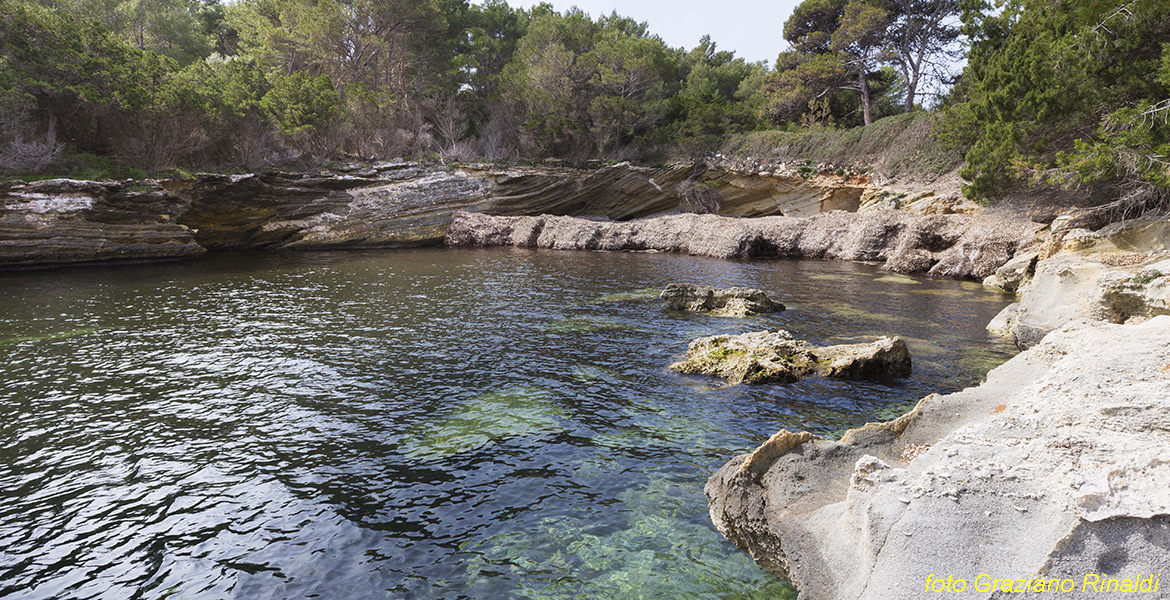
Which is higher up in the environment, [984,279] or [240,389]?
[984,279]

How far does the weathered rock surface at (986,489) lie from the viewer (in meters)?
3.61

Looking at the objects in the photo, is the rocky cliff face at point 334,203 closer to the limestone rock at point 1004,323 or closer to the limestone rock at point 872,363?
the limestone rock at point 1004,323

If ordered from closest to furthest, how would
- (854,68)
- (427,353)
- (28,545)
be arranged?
(28,545), (427,353), (854,68)

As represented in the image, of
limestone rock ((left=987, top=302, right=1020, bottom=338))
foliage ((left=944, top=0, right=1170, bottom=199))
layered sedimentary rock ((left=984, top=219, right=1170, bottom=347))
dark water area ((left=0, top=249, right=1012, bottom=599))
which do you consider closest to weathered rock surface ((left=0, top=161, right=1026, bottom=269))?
foliage ((left=944, top=0, right=1170, bottom=199))

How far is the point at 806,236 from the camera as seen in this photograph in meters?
30.9

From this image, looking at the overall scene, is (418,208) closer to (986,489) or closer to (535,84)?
(535,84)

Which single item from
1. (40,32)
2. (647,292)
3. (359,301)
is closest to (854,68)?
(647,292)

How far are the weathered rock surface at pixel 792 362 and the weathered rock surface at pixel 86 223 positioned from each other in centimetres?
2556

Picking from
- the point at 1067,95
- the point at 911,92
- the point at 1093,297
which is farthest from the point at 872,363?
the point at 911,92

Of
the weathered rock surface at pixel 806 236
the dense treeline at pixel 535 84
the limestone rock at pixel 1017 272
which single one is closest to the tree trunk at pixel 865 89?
the dense treeline at pixel 535 84

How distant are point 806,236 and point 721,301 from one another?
622 inches

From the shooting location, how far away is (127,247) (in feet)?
83.9

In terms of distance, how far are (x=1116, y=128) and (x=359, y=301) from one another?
2476 centimetres

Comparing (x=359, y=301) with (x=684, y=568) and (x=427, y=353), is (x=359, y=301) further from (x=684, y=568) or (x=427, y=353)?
(x=684, y=568)
